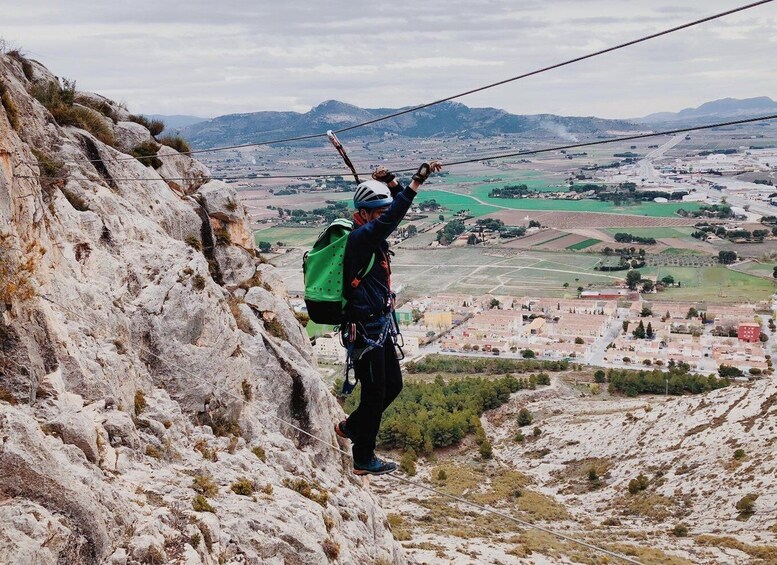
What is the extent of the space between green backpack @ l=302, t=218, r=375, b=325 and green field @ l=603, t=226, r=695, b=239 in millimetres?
121671

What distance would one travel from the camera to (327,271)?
245 inches

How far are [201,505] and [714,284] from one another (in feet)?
318

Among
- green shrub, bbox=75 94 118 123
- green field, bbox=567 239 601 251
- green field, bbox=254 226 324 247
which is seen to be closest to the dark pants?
green shrub, bbox=75 94 118 123

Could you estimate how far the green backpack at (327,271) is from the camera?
6.20 meters

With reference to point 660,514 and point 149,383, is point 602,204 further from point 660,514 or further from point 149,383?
point 149,383

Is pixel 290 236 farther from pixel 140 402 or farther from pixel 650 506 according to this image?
pixel 140 402

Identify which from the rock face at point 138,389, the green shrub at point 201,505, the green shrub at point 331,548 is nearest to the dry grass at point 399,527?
the rock face at point 138,389

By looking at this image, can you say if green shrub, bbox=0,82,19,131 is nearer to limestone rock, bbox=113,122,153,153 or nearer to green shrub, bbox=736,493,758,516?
limestone rock, bbox=113,122,153,153

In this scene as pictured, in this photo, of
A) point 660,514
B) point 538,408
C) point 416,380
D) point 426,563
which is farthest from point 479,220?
point 426,563

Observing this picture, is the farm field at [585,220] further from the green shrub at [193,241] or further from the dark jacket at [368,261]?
the dark jacket at [368,261]

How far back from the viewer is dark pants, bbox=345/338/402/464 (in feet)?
21.9

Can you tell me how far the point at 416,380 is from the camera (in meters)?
60.5

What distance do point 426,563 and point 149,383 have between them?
10045mm

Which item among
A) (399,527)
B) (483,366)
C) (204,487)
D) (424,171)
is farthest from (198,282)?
(483,366)
